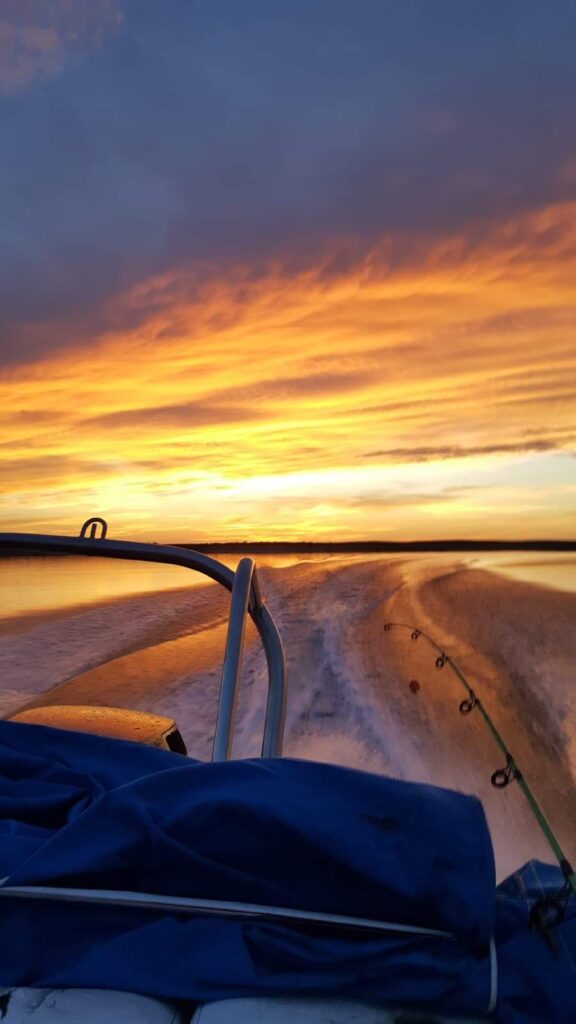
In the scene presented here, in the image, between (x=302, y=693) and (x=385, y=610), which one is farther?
(x=385, y=610)

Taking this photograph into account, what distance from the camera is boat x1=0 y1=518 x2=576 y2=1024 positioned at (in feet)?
3.40

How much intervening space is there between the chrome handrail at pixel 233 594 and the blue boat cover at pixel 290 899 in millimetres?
1095

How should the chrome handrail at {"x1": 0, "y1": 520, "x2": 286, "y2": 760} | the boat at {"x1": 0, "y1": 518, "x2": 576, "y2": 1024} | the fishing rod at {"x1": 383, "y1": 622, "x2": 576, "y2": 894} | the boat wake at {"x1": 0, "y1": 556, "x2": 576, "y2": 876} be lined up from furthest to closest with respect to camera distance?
the boat wake at {"x1": 0, "y1": 556, "x2": 576, "y2": 876}
the chrome handrail at {"x1": 0, "y1": 520, "x2": 286, "y2": 760}
the fishing rod at {"x1": 383, "y1": 622, "x2": 576, "y2": 894}
the boat at {"x1": 0, "y1": 518, "x2": 576, "y2": 1024}

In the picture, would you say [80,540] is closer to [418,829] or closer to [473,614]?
[418,829]

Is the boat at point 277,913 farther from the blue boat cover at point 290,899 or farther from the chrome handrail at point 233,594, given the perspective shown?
the chrome handrail at point 233,594

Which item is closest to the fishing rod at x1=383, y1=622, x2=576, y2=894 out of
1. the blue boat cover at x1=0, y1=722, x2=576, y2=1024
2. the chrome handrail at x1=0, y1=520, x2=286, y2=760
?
the blue boat cover at x1=0, y1=722, x2=576, y2=1024

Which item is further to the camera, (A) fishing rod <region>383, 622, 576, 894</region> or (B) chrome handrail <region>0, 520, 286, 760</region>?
(B) chrome handrail <region>0, 520, 286, 760</region>

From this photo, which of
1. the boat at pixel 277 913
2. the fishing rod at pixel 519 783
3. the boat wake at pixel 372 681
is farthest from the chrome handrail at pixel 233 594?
the boat wake at pixel 372 681

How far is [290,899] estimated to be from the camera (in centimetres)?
110

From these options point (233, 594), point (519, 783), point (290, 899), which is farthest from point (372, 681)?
point (290, 899)

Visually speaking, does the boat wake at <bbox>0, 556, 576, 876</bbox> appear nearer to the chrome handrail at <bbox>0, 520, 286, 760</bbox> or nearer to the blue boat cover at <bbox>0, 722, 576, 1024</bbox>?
the chrome handrail at <bbox>0, 520, 286, 760</bbox>

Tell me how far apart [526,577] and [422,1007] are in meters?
24.1

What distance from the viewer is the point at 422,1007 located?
103 cm

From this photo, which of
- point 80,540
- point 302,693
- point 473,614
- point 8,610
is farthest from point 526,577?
point 80,540
